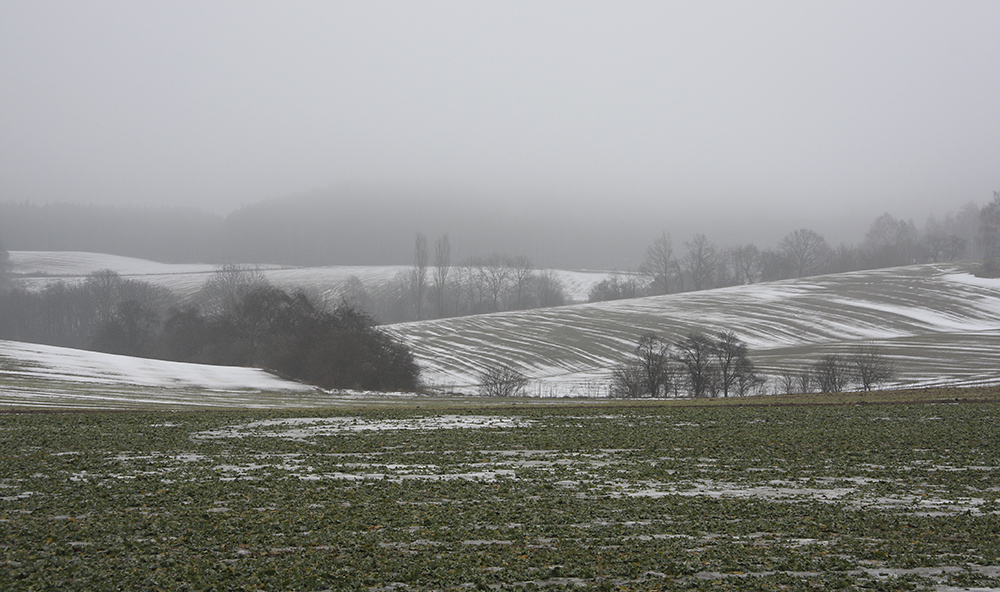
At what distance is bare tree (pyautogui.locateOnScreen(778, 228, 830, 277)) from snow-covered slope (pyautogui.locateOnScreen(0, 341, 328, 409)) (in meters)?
126

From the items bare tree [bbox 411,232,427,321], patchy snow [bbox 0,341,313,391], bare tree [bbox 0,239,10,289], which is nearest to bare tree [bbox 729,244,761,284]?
bare tree [bbox 411,232,427,321]

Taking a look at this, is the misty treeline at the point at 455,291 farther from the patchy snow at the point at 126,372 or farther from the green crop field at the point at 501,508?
the green crop field at the point at 501,508

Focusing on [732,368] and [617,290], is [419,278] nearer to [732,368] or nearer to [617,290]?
[617,290]

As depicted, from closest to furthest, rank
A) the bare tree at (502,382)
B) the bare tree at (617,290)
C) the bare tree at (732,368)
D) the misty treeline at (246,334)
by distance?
1. the bare tree at (732,368)
2. the misty treeline at (246,334)
3. the bare tree at (502,382)
4. the bare tree at (617,290)

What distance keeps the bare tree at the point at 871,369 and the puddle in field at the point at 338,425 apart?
112 feet

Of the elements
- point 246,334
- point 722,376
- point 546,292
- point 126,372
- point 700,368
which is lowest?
point 722,376

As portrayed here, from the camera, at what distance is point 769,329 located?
282 feet

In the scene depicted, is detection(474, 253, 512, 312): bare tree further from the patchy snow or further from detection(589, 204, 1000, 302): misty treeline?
the patchy snow

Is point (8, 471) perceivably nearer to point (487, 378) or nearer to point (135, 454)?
point (135, 454)

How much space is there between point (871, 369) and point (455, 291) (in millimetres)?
99096

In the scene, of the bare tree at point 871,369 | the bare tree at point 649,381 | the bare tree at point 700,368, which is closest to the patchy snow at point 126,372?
the bare tree at point 649,381

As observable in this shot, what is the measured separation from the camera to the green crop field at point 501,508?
26.6 ft

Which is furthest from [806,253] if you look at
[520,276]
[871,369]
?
[871,369]

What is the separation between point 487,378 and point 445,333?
28.9 m
